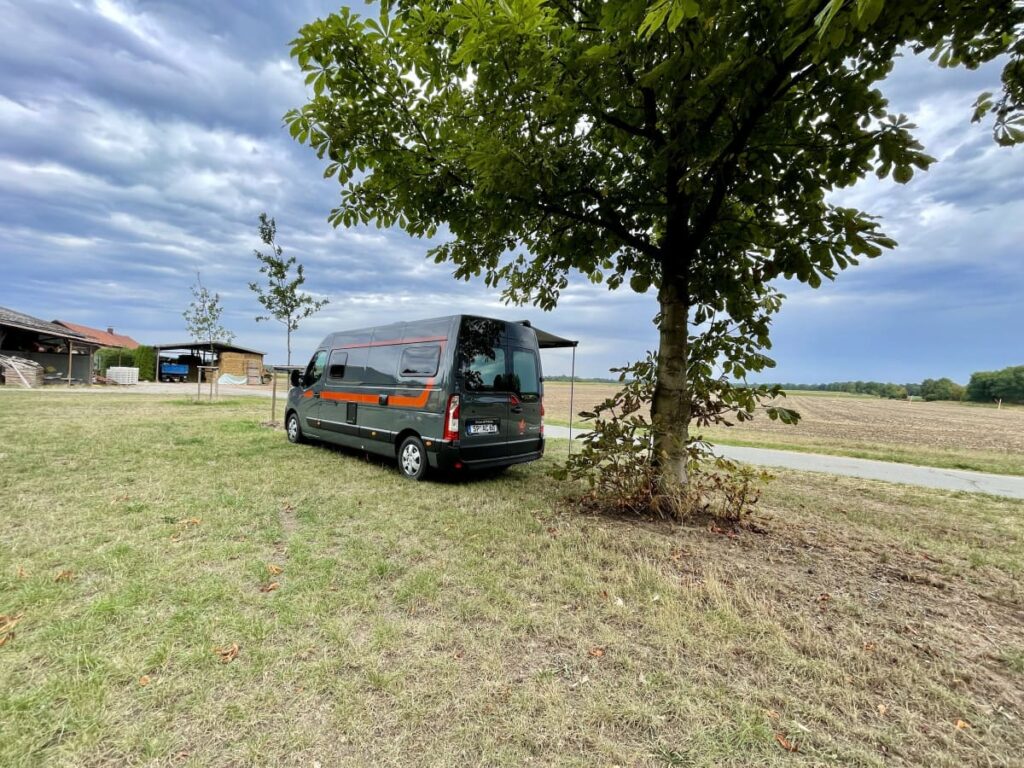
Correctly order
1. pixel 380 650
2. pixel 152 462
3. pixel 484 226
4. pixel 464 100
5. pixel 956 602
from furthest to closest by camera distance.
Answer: pixel 152 462, pixel 484 226, pixel 464 100, pixel 956 602, pixel 380 650

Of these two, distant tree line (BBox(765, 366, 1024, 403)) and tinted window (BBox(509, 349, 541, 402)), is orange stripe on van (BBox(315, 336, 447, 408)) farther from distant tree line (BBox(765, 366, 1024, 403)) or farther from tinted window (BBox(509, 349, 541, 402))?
distant tree line (BBox(765, 366, 1024, 403))

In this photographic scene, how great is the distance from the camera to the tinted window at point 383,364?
6.61 metres

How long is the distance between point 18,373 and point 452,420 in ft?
92.5

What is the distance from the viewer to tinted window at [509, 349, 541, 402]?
6332 millimetres

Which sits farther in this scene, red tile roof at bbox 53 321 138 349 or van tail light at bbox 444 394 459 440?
red tile roof at bbox 53 321 138 349

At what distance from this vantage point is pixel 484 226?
478cm

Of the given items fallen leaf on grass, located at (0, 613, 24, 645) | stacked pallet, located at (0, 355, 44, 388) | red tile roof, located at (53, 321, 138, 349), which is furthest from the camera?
red tile roof, located at (53, 321, 138, 349)

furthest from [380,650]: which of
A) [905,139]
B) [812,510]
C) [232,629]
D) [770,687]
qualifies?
[812,510]

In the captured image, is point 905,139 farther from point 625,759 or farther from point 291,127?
point 291,127

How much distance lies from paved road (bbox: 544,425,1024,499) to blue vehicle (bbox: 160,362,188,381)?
42.6m

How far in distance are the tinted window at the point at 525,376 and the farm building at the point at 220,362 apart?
1498 inches

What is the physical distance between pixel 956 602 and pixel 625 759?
9.22ft

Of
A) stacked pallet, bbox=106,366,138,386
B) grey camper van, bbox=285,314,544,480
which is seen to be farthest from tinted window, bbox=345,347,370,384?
stacked pallet, bbox=106,366,138,386

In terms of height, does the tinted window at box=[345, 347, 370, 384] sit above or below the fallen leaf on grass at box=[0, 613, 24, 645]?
above
